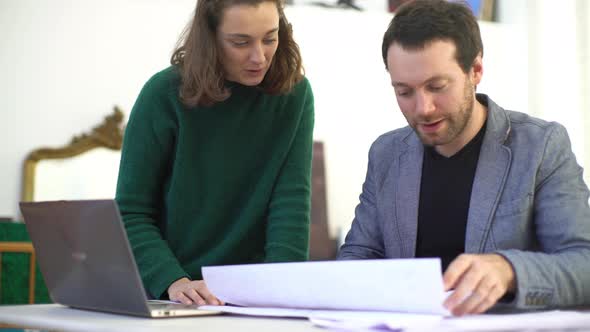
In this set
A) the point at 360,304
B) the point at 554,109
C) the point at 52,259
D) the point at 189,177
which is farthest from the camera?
the point at 554,109

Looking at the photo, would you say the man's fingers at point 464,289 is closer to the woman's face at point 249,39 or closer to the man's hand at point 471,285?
the man's hand at point 471,285

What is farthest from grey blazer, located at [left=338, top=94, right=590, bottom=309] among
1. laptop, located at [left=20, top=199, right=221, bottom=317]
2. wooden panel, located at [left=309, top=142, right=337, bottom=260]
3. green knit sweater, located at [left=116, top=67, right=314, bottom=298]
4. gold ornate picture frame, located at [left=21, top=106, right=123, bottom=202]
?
wooden panel, located at [left=309, top=142, right=337, bottom=260]

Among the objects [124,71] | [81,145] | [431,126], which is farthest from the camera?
[124,71]

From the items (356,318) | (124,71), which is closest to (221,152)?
(356,318)

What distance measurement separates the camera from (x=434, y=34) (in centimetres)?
148

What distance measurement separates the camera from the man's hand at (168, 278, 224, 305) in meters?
1.43

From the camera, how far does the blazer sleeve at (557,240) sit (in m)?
1.16

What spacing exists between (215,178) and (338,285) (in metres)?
0.72

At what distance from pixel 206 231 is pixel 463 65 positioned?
2.06ft

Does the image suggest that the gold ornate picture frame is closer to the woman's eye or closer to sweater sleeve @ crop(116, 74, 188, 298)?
sweater sleeve @ crop(116, 74, 188, 298)

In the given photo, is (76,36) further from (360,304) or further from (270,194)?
(360,304)

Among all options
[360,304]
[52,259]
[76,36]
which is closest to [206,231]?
[52,259]

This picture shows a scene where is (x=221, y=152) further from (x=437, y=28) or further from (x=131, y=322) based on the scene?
(x=131, y=322)

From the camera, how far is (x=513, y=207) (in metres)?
1.45
